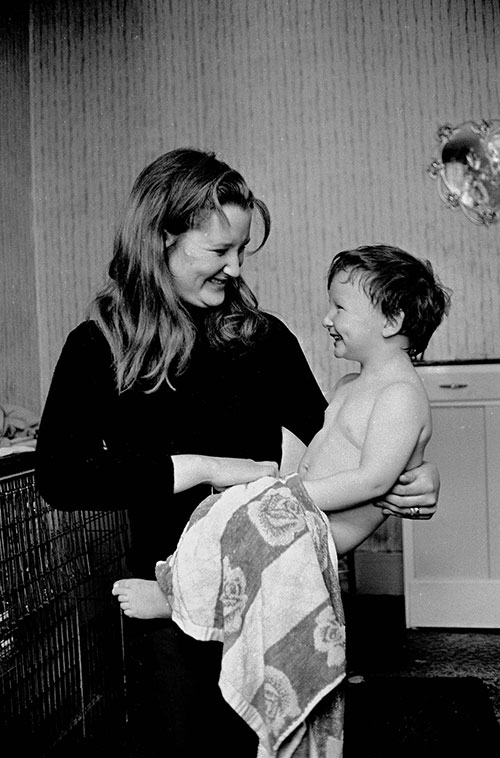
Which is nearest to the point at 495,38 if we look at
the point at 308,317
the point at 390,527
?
the point at 308,317

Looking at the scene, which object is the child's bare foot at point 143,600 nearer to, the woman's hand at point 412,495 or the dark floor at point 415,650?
the woman's hand at point 412,495

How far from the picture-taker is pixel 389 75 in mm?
4164

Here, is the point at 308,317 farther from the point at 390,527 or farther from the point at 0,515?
the point at 0,515

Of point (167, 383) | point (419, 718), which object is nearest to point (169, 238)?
point (167, 383)

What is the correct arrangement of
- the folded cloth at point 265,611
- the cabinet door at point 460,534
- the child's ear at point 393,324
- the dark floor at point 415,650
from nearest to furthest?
the folded cloth at point 265,611 → the child's ear at point 393,324 → the dark floor at point 415,650 → the cabinet door at point 460,534

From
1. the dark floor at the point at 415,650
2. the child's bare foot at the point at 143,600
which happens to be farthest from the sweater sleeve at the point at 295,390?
the dark floor at the point at 415,650

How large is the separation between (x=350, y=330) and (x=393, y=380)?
129 millimetres

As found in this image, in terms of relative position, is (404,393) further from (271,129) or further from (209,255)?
(271,129)

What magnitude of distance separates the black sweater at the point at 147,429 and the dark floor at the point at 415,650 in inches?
59.6

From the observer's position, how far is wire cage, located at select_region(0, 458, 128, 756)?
2021 mm

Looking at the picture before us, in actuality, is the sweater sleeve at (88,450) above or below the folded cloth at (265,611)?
above

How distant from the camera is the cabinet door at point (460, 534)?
356 centimetres

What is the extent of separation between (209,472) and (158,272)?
1.31 feet

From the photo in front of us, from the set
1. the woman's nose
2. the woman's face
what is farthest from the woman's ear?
the woman's nose
